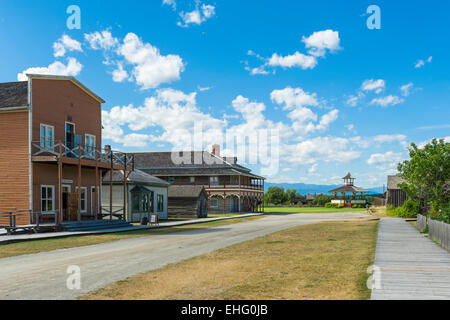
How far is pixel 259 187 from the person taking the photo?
6625 cm

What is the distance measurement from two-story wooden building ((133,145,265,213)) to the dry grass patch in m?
42.1

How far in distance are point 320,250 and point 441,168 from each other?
17.1 meters

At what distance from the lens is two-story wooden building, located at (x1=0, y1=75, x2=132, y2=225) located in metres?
23.6

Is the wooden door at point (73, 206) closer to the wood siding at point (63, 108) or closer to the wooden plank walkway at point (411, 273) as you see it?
the wood siding at point (63, 108)

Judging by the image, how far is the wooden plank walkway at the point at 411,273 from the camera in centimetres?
754

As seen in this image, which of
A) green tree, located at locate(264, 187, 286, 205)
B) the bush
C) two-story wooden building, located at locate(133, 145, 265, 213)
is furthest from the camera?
green tree, located at locate(264, 187, 286, 205)

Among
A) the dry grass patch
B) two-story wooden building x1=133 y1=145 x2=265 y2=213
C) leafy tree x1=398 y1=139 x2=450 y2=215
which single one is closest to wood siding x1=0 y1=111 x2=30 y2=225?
the dry grass patch

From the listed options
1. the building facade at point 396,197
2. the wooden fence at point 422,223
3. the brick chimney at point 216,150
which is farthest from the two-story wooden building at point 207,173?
the wooden fence at point 422,223

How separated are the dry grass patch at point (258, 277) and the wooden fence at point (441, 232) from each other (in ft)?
8.72

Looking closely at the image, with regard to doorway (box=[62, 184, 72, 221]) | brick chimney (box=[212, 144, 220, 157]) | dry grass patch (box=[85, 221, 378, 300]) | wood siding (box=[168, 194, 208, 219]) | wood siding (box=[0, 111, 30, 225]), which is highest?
brick chimney (box=[212, 144, 220, 157])

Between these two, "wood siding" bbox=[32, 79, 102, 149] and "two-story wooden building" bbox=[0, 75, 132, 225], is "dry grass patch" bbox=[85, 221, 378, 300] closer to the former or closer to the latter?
"two-story wooden building" bbox=[0, 75, 132, 225]

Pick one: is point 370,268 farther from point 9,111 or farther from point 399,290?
point 9,111

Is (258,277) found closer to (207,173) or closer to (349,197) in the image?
(207,173)

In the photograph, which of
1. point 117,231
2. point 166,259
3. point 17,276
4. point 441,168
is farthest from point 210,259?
point 441,168
